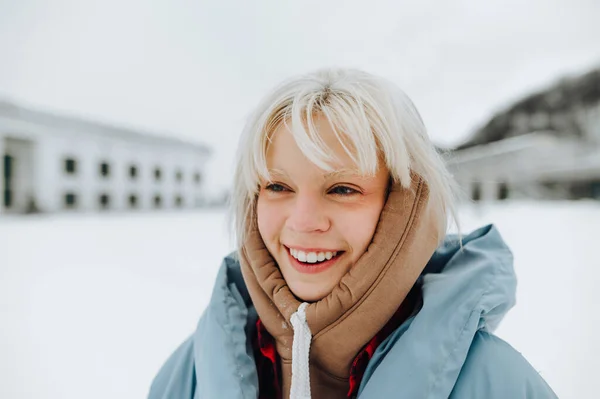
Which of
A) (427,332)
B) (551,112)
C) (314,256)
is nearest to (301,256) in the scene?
(314,256)

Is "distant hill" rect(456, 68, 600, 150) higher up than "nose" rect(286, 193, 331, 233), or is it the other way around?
"distant hill" rect(456, 68, 600, 150)

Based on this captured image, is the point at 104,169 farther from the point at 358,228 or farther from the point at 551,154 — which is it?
the point at 551,154

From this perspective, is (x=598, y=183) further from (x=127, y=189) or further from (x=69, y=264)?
(x=127, y=189)

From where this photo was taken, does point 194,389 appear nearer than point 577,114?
Yes

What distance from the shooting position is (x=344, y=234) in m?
0.83

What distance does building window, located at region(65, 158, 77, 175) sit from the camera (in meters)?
16.7

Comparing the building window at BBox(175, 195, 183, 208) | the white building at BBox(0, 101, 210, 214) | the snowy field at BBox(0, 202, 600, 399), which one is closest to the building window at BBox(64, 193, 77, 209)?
the white building at BBox(0, 101, 210, 214)

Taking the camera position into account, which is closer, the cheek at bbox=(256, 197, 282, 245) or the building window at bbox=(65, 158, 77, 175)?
the cheek at bbox=(256, 197, 282, 245)

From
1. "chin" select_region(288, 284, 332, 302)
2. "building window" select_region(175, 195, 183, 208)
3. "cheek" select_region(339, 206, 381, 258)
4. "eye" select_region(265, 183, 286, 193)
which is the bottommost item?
"building window" select_region(175, 195, 183, 208)

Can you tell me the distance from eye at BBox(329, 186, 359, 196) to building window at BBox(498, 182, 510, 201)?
50.7 feet

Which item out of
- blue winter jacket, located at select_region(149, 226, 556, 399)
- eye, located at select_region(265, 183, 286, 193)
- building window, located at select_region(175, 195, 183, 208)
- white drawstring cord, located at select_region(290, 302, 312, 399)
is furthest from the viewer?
building window, located at select_region(175, 195, 183, 208)

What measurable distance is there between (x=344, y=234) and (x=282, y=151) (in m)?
0.25

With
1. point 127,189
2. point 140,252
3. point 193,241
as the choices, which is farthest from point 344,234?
point 127,189

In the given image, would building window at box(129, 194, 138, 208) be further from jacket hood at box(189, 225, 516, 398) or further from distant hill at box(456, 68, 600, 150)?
jacket hood at box(189, 225, 516, 398)
